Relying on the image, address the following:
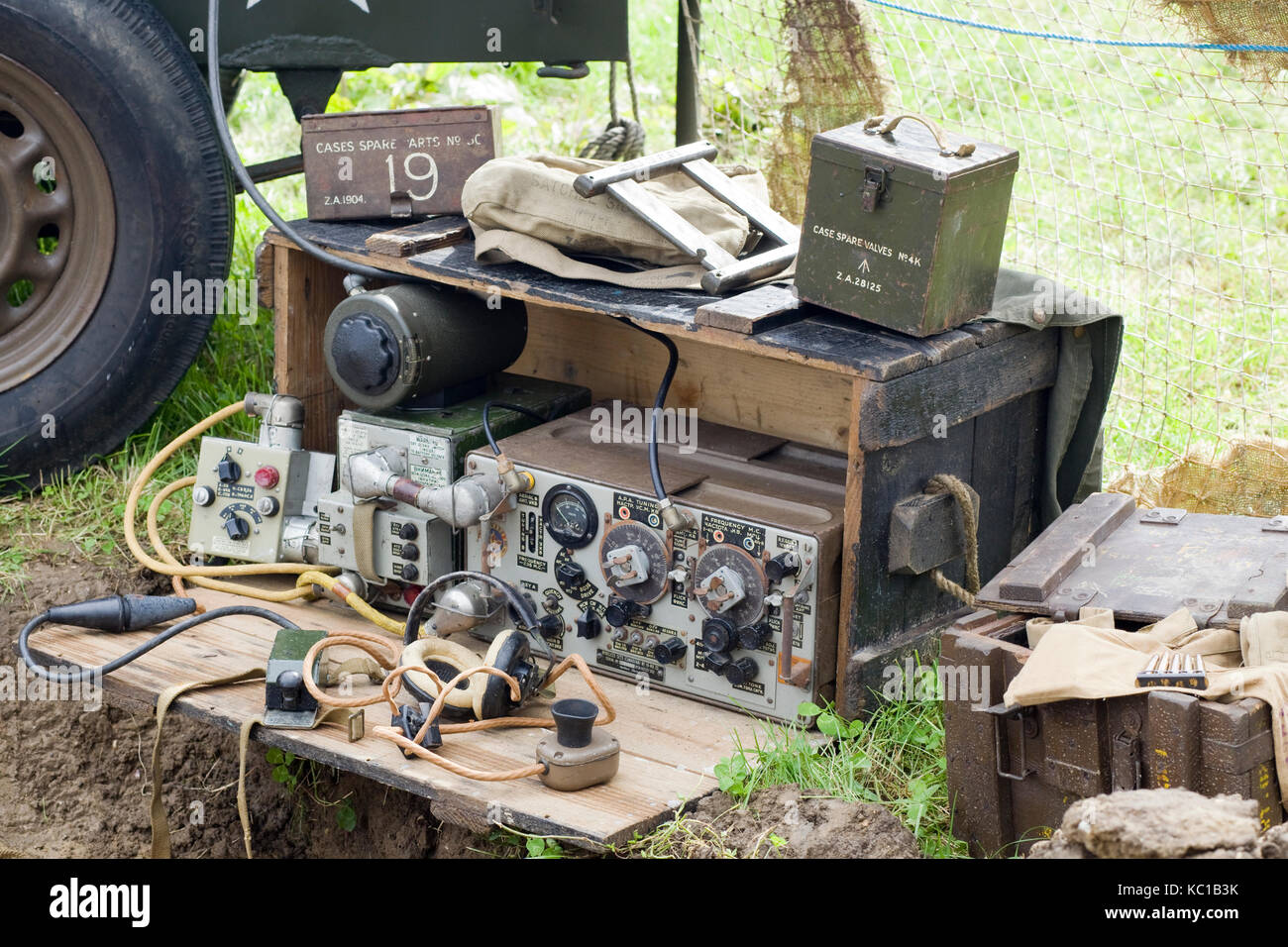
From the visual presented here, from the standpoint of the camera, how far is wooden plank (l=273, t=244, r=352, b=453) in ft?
14.4

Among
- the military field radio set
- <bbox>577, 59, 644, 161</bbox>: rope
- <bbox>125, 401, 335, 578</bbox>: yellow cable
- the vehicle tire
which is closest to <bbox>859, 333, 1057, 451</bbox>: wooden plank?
the military field radio set

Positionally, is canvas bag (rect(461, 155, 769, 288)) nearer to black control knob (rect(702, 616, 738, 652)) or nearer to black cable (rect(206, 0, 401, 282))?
black cable (rect(206, 0, 401, 282))

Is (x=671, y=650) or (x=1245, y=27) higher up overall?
(x=1245, y=27)

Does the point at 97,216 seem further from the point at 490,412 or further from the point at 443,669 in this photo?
the point at 443,669

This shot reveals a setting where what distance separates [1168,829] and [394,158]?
285 centimetres

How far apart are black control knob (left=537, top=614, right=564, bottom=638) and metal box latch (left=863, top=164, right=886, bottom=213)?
132cm

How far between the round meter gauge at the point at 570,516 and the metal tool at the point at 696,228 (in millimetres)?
609

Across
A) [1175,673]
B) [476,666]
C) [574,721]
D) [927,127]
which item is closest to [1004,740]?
[1175,673]

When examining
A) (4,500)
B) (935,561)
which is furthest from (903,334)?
(4,500)

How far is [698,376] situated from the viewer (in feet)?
14.6

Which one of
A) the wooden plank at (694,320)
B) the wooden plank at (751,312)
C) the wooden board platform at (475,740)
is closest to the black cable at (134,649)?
the wooden board platform at (475,740)

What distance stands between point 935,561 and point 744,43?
2811 mm
